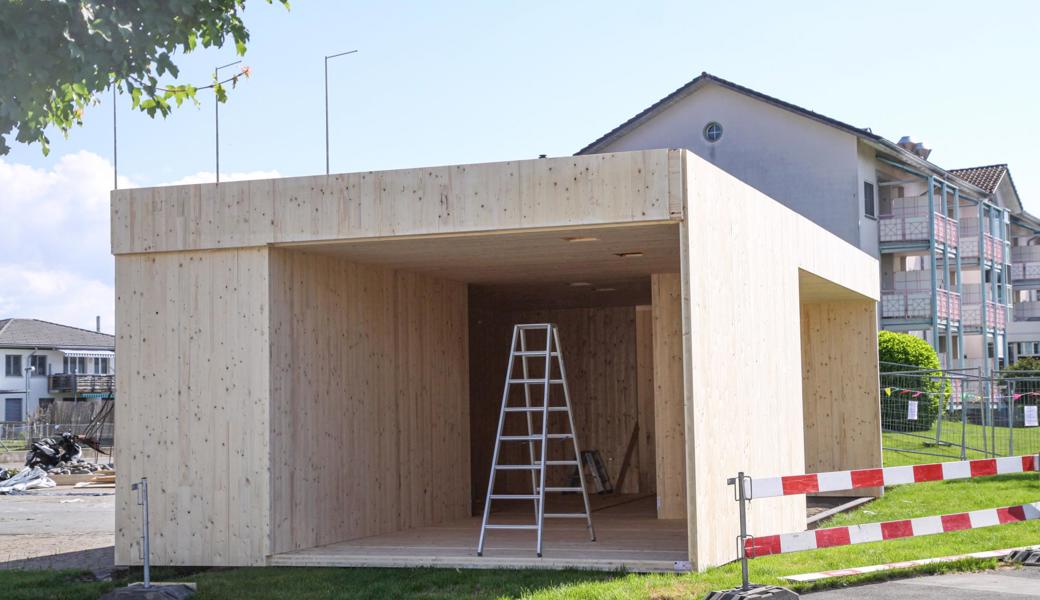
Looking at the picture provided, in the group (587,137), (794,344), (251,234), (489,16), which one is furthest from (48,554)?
(587,137)

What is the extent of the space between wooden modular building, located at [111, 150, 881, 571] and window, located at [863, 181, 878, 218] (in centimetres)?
2467

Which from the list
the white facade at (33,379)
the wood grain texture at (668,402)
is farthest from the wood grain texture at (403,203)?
the white facade at (33,379)

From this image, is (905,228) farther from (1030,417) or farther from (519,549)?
(519,549)

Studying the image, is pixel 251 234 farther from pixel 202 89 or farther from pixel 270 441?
pixel 202 89

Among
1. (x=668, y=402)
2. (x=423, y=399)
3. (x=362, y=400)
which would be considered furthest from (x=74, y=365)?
(x=362, y=400)

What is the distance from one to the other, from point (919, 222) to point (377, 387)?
30.4 meters

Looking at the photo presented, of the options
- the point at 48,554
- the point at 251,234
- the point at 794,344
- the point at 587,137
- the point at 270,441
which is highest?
the point at 587,137

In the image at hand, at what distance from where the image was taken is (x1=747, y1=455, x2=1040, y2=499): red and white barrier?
8.58m

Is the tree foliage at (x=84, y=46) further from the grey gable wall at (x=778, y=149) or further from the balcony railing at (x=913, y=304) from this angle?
the balcony railing at (x=913, y=304)

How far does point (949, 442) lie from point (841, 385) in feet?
19.8

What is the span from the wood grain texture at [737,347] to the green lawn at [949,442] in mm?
8596

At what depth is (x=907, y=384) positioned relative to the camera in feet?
94.0

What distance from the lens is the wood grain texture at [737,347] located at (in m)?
9.46

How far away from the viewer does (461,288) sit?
48.2 ft
